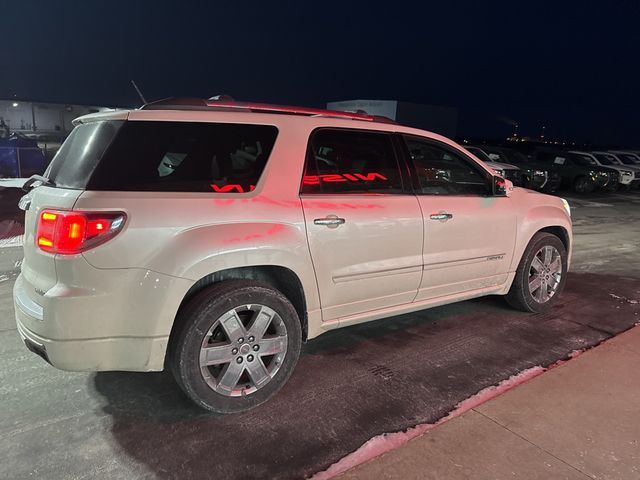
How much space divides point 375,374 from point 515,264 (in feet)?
6.24

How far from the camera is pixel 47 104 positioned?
38.5 metres

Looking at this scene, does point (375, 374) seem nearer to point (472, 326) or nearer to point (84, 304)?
point (472, 326)

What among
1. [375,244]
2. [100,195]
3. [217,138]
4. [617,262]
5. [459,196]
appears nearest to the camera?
[100,195]

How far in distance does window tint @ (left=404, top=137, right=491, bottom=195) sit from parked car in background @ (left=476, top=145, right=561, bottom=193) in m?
13.6

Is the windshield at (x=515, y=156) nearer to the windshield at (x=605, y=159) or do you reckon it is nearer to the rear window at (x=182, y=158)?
the windshield at (x=605, y=159)

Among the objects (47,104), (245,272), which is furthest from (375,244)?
(47,104)

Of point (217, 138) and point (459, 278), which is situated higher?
point (217, 138)

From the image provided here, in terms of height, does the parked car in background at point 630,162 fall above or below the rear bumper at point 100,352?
above

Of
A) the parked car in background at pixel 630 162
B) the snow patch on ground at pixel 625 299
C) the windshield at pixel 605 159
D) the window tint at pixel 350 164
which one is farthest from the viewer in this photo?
the windshield at pixel 605 159

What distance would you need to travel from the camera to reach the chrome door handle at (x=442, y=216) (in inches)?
150

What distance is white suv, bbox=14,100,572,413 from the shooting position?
8.60 feet

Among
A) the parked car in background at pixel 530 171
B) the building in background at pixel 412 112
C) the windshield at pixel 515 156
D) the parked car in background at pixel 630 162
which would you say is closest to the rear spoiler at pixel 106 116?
the parked car in background at pixel 530 171

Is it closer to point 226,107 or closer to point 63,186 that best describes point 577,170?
point 226,107

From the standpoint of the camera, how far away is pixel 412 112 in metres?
40.5
